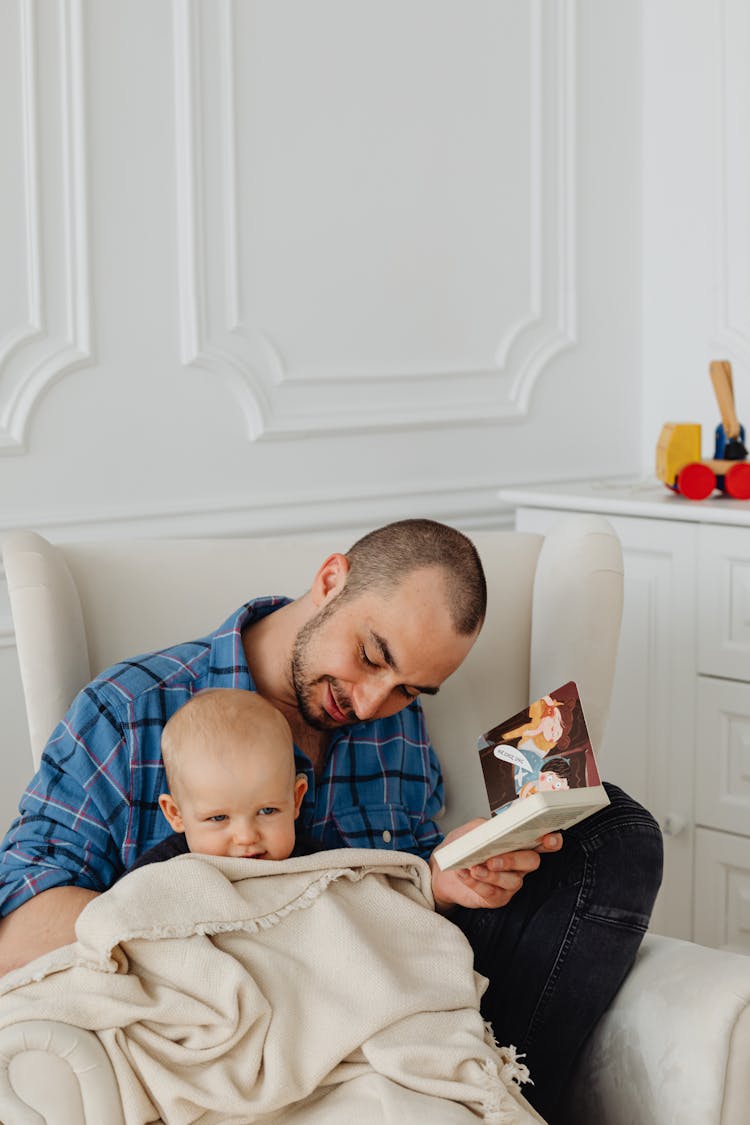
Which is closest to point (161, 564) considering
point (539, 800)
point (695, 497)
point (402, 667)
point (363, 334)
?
point (402, 667)

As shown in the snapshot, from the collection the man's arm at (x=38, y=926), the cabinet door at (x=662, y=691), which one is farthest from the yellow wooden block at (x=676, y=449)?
the man's arm at (x=38, y=926)

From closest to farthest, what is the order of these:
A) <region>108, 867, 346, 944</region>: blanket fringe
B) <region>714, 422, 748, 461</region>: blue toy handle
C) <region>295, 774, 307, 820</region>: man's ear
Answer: <region>108, 867, 346, 944</region>: blanket fringe, <region>295, 774, 307, 820</region>: man's ear, <region>714, 422, 748, 461</region>: blue toy handle

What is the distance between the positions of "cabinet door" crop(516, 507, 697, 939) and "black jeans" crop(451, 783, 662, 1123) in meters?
0.92

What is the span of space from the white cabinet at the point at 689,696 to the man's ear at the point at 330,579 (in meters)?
0.98

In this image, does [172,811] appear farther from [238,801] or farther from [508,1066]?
[508,1066]

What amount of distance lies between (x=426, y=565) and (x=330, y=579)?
0.41 feet

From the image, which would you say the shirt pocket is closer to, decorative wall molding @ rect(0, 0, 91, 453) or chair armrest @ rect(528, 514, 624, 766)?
chair armrest @ rect(528, 514, 624, 766)

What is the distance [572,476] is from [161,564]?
A: 143 centimetres

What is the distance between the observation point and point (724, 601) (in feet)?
7.85

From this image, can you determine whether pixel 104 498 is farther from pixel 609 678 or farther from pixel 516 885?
pixel 516 885

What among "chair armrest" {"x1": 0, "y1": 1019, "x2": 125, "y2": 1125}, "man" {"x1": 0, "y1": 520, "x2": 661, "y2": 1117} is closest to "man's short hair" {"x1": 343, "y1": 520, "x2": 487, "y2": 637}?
"man" {"x1": 0, "y1": 520, "x2": 661, "y2": 1117}

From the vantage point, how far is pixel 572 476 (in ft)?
9.86

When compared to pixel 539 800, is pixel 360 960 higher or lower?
lower

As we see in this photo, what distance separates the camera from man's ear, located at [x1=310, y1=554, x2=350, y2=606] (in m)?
1.62
